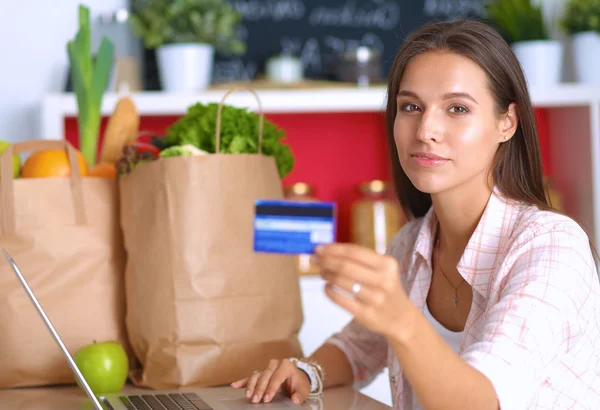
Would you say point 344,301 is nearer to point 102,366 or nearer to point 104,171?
point 102,366

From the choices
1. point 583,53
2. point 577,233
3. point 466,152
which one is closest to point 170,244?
point 466,152

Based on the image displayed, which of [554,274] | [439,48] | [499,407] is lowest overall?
[499,407]

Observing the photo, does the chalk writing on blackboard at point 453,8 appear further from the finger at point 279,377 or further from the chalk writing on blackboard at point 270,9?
the finger at point 279,377

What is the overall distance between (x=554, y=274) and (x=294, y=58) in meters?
1.58

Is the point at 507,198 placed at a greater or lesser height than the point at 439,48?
lesser

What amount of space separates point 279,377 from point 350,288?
1.53 feet

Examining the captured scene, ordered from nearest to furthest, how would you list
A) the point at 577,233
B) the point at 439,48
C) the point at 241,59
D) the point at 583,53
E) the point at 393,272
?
the point at 393,272, the point at 577,233, the point at 439,48, the point at 583,53, the point at 241,59

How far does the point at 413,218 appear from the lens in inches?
57.1

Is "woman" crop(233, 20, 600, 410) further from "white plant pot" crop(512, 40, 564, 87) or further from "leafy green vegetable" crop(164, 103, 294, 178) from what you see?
"white plant pot" crop(512, 40, 564, 87)

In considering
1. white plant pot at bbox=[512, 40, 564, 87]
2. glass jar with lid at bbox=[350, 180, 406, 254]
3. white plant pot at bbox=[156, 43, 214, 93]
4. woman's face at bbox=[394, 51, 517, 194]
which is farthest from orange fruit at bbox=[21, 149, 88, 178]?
white plant pot at bbox=[512, 40, 564, 87]

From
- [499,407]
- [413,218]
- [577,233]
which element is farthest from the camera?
[413,218]

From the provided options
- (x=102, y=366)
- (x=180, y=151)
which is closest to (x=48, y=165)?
(x=180, y=151)

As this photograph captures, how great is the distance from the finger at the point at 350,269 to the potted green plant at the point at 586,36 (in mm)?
1839

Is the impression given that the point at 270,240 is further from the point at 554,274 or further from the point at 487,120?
the point at 487,120
